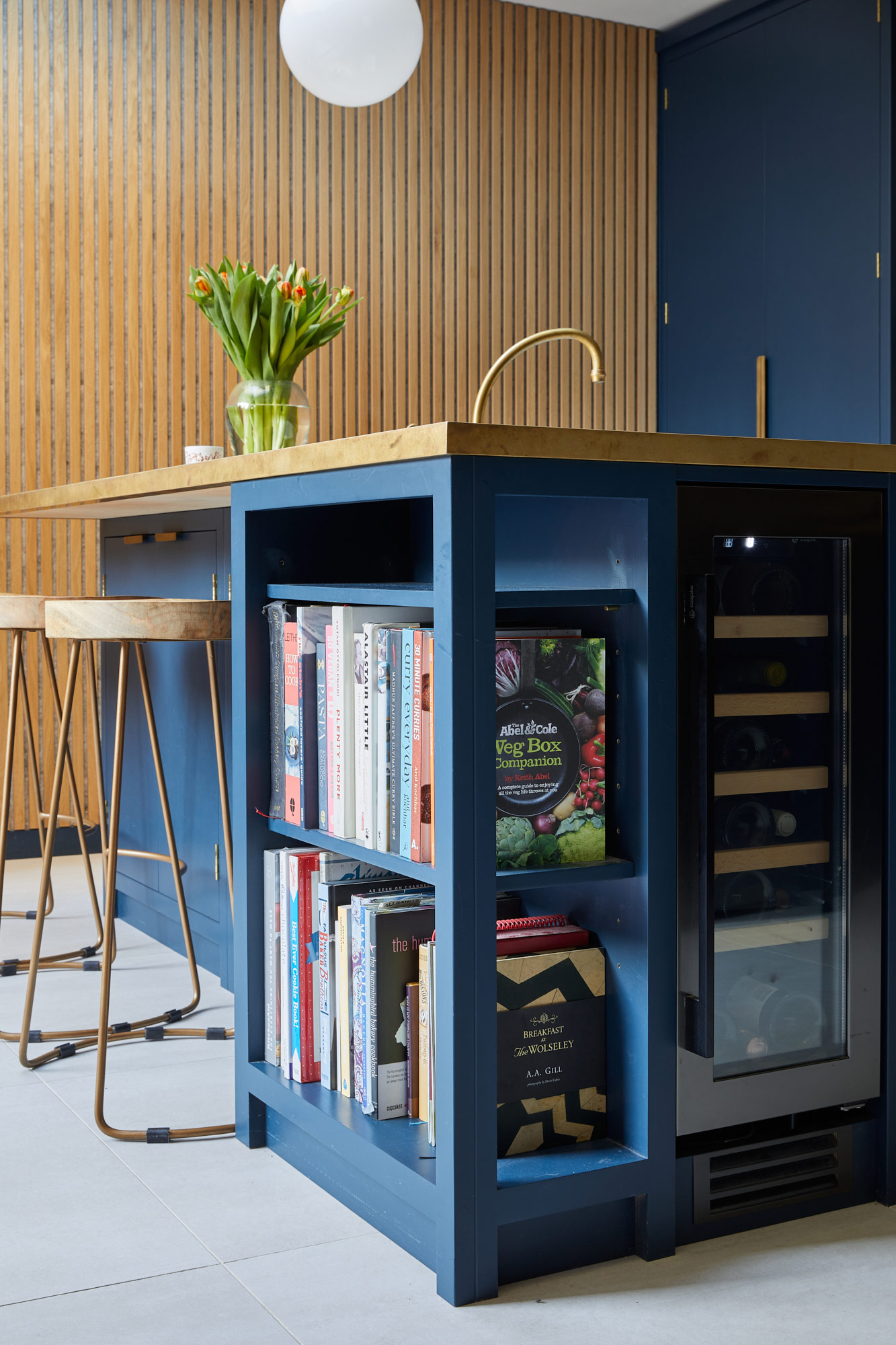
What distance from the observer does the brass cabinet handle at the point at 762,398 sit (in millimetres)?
5262

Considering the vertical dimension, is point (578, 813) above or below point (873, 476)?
below

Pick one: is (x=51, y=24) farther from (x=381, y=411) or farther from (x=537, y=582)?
(x=537, y=582)

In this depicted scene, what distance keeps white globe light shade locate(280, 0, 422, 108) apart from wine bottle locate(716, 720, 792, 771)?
7.10ft

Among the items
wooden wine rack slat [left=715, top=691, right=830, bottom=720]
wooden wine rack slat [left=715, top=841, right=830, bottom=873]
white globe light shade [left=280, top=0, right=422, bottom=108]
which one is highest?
white globe light shade [left=280, top=0, right=422, bottom=108]

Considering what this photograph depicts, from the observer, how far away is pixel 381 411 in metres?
5.43

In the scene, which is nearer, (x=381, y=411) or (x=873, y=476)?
(x=873, y=476)

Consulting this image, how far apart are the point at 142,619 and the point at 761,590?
105 centimetres

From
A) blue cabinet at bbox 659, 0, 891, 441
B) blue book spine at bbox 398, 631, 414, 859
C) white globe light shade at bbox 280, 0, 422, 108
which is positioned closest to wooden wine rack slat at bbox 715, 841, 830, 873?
blue book spine at bbox 398, 631, 414, 859

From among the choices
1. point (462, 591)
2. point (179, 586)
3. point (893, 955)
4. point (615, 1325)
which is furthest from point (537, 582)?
point (179, 586)

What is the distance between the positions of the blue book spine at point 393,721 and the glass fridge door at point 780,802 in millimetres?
431

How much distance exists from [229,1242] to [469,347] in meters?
4.38

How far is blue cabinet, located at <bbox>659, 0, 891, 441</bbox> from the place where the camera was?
4.78 metres

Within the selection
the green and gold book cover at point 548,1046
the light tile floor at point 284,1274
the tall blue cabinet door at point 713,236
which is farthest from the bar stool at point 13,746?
the tall blue cabinet door at point 713,236

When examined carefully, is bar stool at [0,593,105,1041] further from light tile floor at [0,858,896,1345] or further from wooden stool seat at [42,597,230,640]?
light tile floor at [0,858,896,1345]
